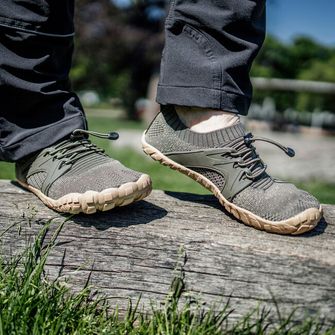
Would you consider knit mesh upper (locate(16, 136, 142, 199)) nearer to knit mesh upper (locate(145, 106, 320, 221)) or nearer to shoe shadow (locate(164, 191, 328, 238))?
knit mesh upper (locate(145, 106, 320, 221))

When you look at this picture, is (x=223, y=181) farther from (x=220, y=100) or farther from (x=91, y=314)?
(x=91, y=314)

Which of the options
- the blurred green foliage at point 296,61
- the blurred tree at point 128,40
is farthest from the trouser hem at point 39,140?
the blurred green foliage at point 296,61

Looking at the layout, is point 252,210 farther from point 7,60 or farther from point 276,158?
point 276,158

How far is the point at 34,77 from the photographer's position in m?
1.28

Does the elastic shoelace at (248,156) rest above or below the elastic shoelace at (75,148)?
above

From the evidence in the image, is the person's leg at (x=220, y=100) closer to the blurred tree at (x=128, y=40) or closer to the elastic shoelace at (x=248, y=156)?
the elastic shoelace at (x=248, y=156)

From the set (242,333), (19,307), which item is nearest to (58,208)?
(19,307)

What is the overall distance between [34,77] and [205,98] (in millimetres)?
464

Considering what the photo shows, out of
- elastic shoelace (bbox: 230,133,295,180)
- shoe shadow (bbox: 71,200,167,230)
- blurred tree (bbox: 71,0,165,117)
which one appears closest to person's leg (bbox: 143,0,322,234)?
elastic shoelace (bbox: 230,133,295,180)

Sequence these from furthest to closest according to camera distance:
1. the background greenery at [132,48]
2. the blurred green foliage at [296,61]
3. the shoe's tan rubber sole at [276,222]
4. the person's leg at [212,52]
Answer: the blurred green foliage at [296,61] < the background greenery at [132,48] < the person's leg at [212,52] < the shoe's tan rubber sole at [276,222]

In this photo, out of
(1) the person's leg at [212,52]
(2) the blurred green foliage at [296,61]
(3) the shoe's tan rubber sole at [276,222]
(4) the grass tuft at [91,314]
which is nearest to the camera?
(4) the grass tuft at [91,314]

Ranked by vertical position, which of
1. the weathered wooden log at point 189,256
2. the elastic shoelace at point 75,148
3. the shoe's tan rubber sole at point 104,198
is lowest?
the weathered wooden log at point 189,256

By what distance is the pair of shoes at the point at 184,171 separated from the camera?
3.78 feet

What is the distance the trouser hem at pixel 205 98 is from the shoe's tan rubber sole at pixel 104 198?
0.23 meters
